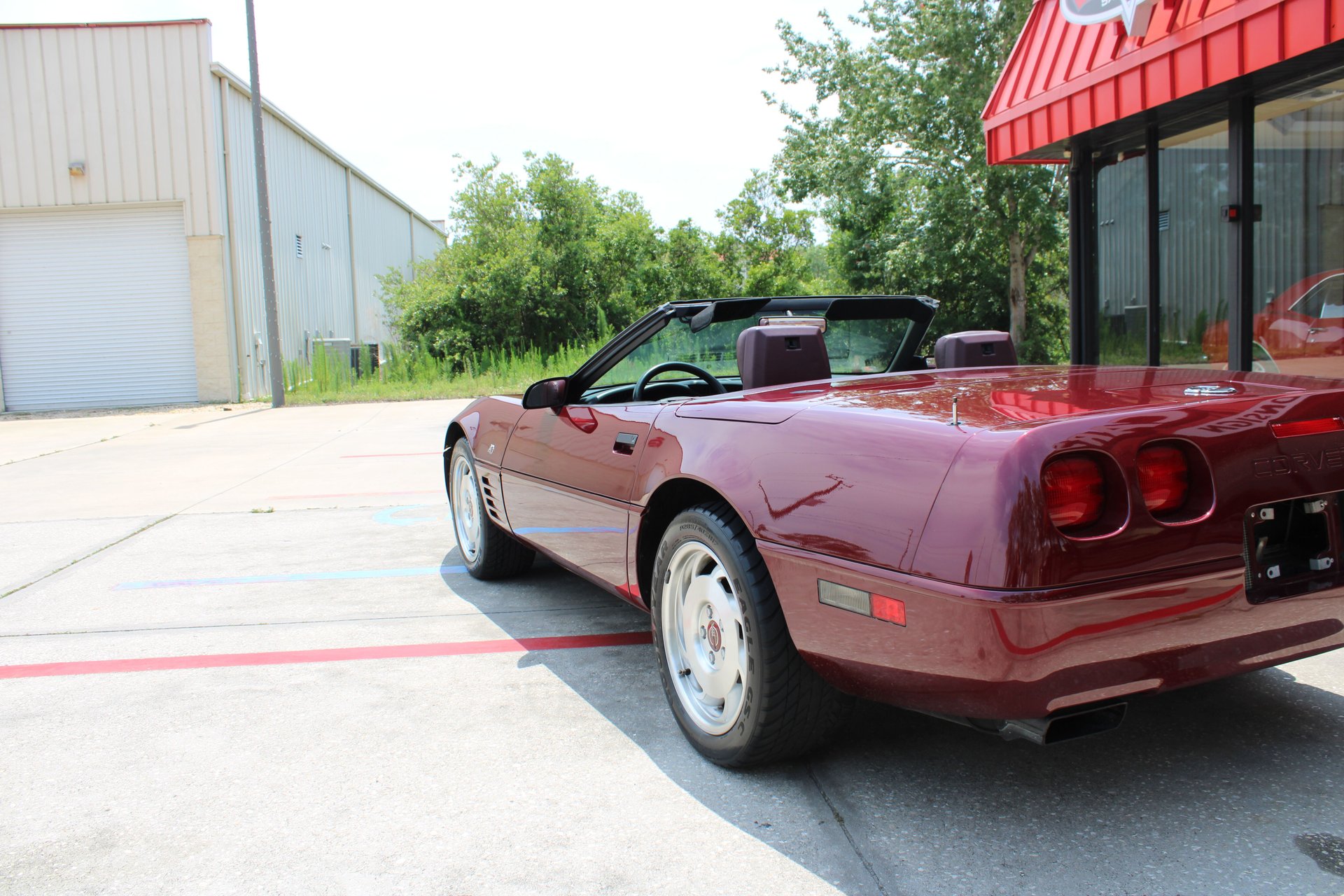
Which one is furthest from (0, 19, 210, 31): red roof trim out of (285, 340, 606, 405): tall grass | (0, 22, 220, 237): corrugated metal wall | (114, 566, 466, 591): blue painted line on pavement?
(114, 566, 466, 591): blue painted line on pavement

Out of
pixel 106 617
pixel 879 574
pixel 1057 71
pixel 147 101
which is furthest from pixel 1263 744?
pixel 147 101

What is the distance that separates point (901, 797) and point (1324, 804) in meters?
1.00

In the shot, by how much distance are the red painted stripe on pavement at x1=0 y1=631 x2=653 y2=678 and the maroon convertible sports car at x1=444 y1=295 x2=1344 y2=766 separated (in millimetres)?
955

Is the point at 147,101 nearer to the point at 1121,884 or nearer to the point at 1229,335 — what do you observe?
the point at 1229,335

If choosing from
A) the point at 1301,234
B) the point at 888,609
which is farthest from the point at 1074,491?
the point at 1301,234

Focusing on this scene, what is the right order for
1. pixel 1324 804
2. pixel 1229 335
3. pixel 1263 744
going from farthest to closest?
pixel 1229 335 < pixel 1263 744 < pixel 1324 804

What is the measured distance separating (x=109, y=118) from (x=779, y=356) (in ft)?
68.0

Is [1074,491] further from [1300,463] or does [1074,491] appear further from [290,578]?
[290,578]

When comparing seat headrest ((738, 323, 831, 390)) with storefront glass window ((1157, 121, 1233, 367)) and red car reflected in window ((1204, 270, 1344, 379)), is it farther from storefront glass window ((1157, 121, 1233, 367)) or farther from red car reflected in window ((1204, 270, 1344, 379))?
storefront glass window ((1157, 121, 1233, 367))

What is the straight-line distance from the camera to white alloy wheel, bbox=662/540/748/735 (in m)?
2.68

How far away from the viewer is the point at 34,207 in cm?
1977

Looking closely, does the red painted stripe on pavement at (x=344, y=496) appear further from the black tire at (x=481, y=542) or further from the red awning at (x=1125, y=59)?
the red awning at (x=1125, y=59)

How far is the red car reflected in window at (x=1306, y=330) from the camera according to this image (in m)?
6.13

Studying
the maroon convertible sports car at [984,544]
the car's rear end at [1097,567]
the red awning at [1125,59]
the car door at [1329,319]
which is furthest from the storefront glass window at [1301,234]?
the car's rear end at [1097,567]
